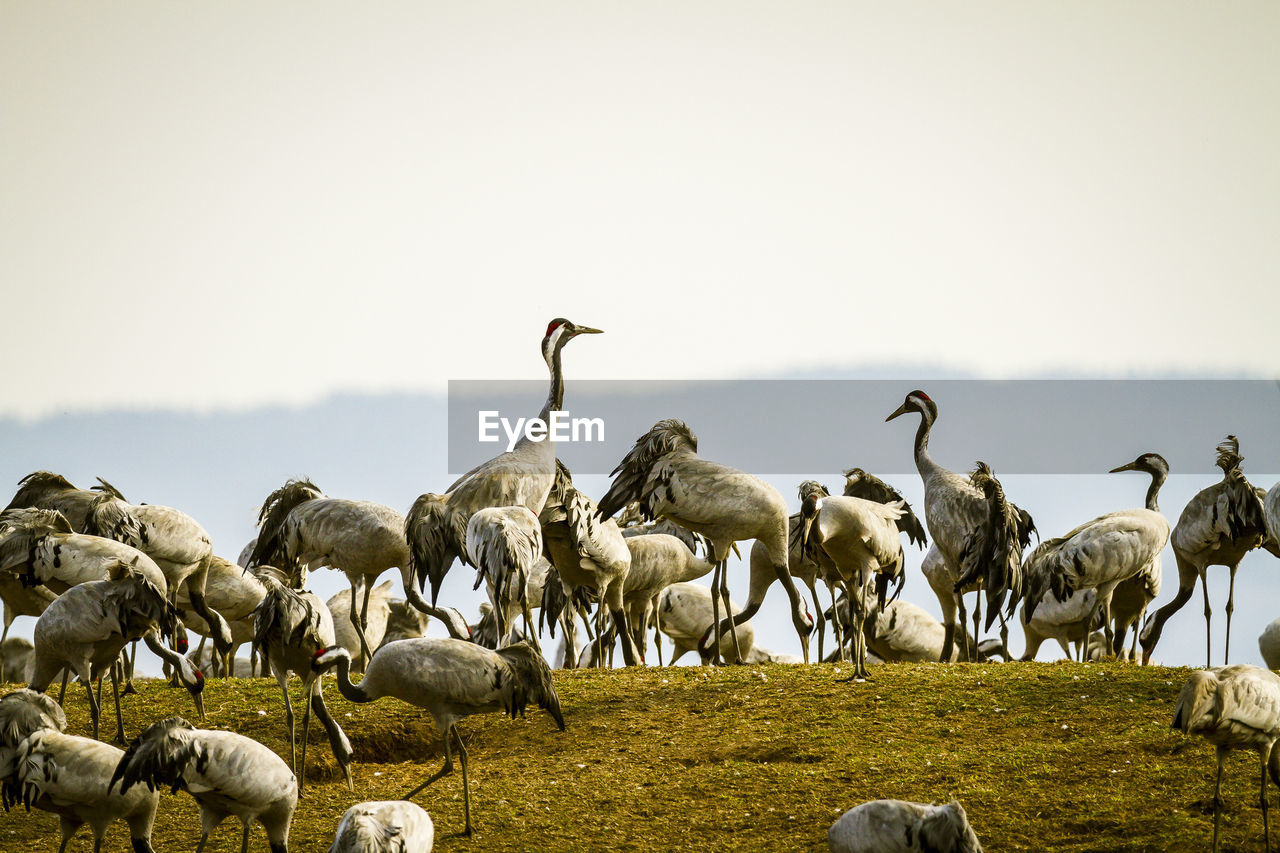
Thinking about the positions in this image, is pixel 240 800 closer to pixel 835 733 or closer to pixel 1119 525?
pixel 835 733

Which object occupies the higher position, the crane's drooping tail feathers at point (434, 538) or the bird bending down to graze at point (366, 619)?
the crane's drooping tail feathers at point (434, 538)

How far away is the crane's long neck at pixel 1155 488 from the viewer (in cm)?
→ 1502

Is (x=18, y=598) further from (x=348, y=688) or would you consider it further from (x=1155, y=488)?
(x=1155, y=488)

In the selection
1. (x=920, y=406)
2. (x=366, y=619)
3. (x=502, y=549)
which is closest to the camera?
(x=502, y=549)

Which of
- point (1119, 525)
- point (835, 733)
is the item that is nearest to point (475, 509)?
point (835, 733)

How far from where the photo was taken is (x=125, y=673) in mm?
12219

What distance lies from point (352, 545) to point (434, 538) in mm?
1010

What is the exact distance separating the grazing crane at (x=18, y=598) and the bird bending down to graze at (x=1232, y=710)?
348 inches

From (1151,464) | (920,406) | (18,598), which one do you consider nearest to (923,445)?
(920,406)

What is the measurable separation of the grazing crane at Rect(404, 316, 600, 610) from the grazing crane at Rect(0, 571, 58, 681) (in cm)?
320

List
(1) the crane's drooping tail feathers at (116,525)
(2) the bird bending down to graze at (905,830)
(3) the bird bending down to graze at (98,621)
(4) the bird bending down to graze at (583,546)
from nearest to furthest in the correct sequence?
(2) the bird bending down to graze at (905,830), (3) the bird bending down to graze at (98,621), (1) the crane's drooping tail feathers at (116,525), (4) the bird bending down to graze at (583,546)

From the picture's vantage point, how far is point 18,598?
11789 millimetres

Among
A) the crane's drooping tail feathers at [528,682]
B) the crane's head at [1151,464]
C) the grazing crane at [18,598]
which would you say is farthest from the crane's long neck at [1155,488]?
the grazing crane at [18,598]

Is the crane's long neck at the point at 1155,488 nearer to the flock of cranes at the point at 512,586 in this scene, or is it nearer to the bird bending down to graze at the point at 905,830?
the flock of cranes at the point at 512,586
